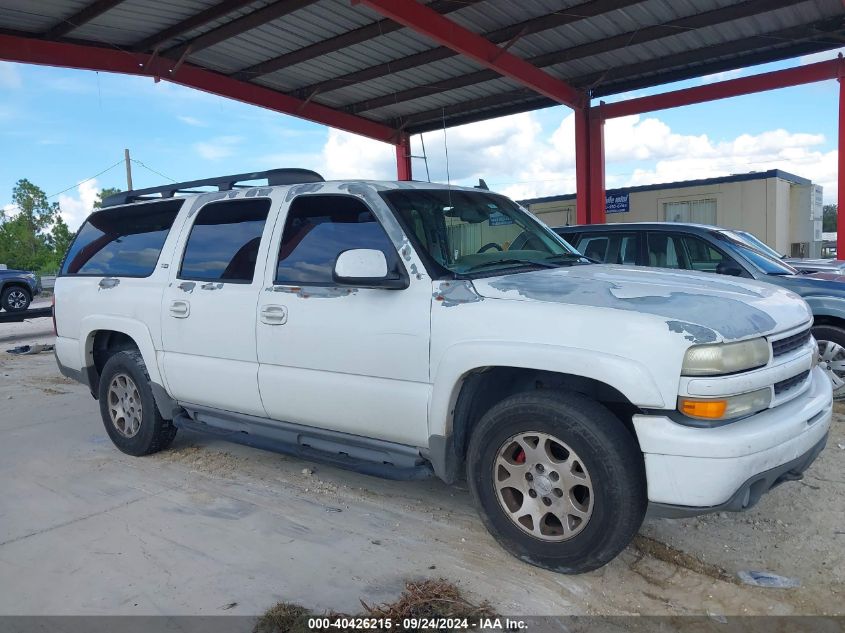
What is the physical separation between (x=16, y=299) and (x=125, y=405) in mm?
15893

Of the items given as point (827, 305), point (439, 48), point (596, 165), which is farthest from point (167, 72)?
point (827, 305)

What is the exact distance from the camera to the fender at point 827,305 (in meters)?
6.09

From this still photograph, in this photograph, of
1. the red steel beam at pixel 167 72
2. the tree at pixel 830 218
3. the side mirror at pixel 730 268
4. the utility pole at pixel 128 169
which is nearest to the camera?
the side mirror at pixel 730 268

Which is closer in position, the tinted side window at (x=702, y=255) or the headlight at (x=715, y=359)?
the headlight at (x=715, y=359)

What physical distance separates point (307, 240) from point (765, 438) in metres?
2.68

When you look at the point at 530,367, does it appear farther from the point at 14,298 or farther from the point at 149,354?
the point at 14,298

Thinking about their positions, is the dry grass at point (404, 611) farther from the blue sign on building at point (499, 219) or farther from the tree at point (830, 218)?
Result: the tree at point (830, 218)

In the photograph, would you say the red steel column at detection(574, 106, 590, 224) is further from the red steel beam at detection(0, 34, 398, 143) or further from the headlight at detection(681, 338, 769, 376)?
the headlight at detection(681, 338, 769, 376)

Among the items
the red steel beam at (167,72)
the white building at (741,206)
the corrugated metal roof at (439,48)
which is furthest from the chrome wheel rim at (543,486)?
the white building at (741,206)

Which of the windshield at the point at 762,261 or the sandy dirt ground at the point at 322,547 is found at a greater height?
the windshield at the point at 762,261

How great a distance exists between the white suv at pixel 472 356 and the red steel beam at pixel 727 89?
12.1m

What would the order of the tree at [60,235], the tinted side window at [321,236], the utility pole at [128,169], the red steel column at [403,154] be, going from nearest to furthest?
the tinted side window at [321,236], the red steel column at [403,154], the utility pole at [128,169], the tree at [60,235]

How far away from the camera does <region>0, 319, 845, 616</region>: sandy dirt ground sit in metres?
3.03

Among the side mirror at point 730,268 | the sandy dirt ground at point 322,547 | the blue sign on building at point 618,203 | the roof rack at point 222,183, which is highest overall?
the blue sign on building at point 618,203
